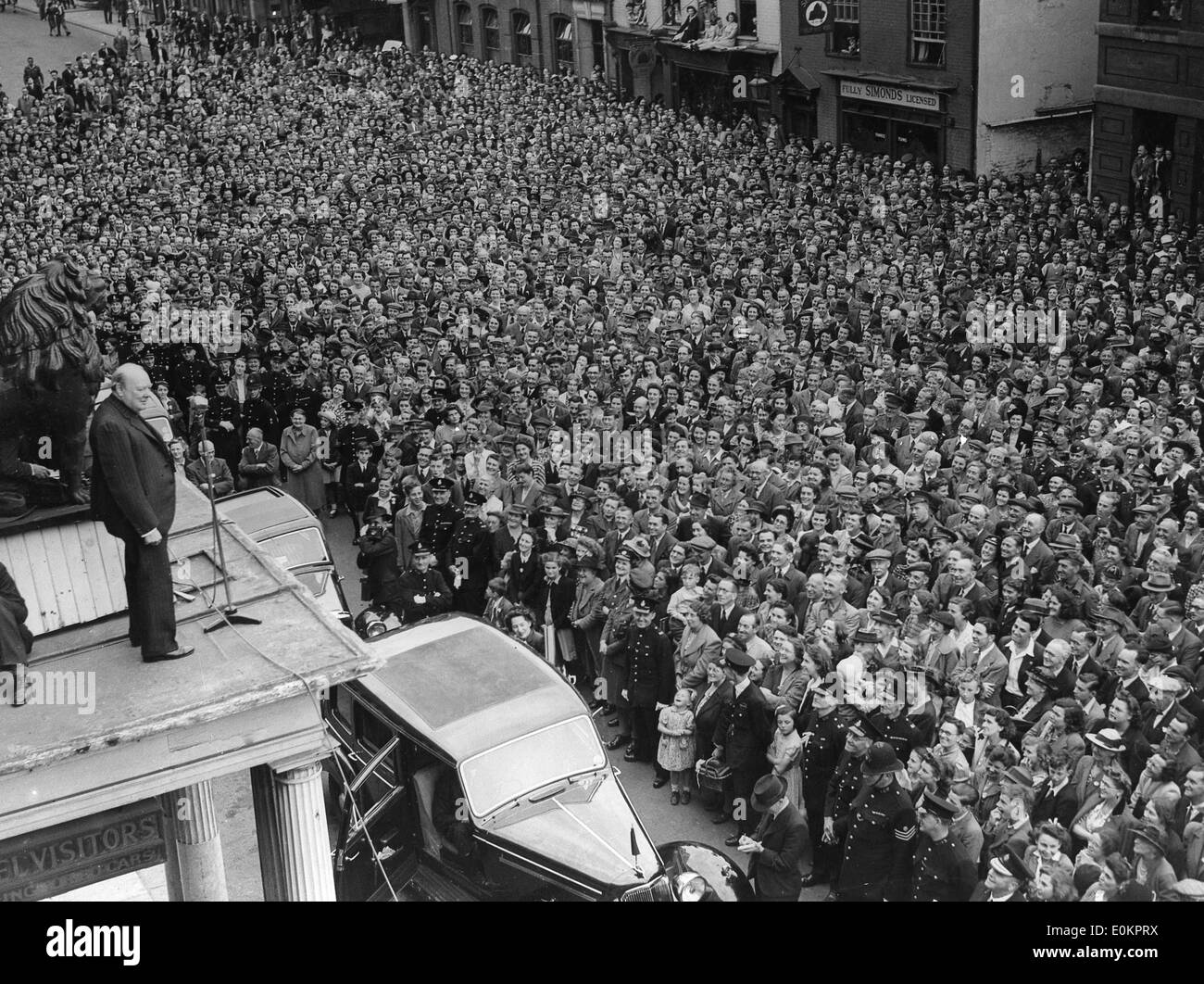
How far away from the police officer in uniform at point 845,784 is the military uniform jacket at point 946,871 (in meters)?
0.91

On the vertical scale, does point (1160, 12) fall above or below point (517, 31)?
below

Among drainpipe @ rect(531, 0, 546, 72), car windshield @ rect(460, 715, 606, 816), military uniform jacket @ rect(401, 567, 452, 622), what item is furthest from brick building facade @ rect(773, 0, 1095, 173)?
car windshield @ rect(460, 715, 606, 816)

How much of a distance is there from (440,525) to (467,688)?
495 cm

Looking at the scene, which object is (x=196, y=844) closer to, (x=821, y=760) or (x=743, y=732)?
(x=743, y=732)

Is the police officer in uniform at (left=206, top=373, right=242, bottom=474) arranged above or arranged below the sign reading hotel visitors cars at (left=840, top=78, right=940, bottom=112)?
below

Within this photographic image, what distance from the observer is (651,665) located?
46.2ft

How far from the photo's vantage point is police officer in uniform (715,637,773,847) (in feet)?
41.3

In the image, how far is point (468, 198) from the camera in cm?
3294

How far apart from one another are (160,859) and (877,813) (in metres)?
5.07

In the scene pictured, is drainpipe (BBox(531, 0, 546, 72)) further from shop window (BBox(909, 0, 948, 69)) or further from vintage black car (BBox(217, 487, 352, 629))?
vintage black car (BBox(217, 487, 352, 629))

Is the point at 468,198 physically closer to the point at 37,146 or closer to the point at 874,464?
the point at 37,146

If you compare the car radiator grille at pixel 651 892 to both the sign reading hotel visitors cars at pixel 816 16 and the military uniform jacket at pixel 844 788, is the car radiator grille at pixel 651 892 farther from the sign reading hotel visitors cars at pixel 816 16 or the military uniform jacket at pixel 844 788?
the sign reading hotel visitors cars at pixel 816 16

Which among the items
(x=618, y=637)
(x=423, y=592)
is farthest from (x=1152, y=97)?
(x=423, y=592)

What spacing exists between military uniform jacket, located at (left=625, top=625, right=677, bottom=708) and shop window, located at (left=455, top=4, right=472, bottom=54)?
47068 millimetres
